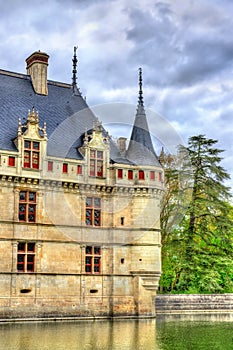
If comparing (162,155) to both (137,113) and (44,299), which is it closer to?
(137,113)

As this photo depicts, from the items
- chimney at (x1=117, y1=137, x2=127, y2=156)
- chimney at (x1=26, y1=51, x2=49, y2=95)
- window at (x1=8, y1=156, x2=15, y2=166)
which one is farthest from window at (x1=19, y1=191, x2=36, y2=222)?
chimney at (x1=26, y1=51, x2=49, y2=95)

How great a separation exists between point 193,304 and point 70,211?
427 inches

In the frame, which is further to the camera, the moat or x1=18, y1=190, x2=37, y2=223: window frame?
x1=18, y1=190, x2=37, y2=223: window frame

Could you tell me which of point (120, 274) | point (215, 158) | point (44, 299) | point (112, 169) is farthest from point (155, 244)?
point (215, 158)

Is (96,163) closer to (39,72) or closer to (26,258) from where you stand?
(26,258)

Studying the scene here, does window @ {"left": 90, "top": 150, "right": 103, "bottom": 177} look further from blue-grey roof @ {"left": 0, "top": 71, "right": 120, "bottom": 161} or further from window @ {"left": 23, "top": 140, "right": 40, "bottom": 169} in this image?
window @ {"left": 23, "top": 140, "right": 40, "bottom": 169}

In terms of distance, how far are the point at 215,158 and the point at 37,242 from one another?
1592cm

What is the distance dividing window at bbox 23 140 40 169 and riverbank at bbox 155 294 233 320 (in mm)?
11440

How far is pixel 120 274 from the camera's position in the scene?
3312 centimetres

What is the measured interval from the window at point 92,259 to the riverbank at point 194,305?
16.9ft

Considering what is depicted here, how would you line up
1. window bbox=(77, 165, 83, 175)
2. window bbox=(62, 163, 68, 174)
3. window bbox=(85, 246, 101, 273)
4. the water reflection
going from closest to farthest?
the water reflection
window bbox=(62, 163, 68, 174)
window bbox=(85, 246, 101, 273)
window bbox=(77, 165, 83, 175)

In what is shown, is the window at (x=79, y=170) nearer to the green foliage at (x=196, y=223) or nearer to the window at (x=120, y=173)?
the window at (x=120, y=173)

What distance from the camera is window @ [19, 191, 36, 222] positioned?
30938mm

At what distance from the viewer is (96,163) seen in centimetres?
3378
